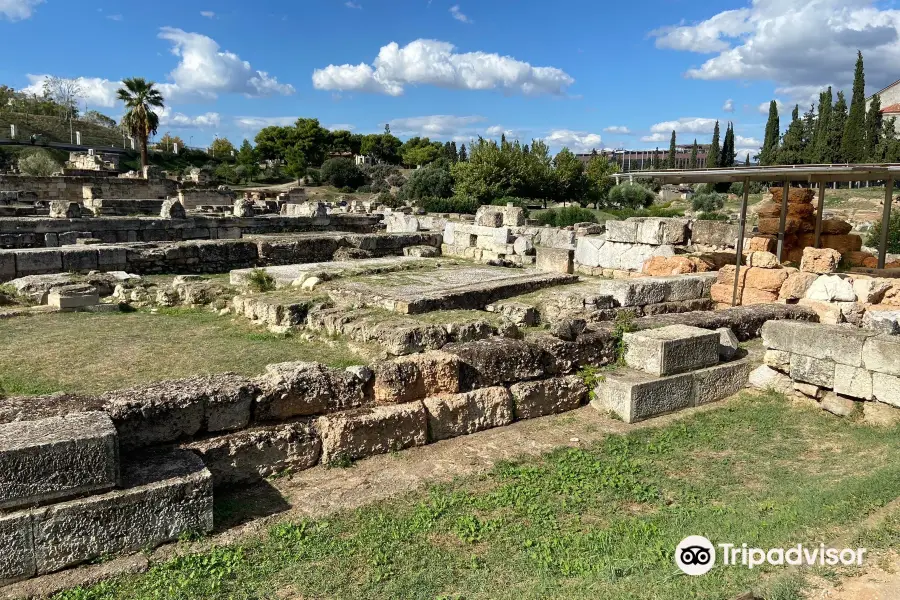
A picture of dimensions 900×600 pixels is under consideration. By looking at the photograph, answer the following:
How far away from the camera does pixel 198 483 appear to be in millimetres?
4168

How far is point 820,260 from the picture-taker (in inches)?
408

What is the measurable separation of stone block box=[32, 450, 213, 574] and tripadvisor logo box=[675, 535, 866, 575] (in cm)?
302

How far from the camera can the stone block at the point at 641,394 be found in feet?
21.7

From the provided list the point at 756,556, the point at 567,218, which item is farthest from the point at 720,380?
the point at 567,218

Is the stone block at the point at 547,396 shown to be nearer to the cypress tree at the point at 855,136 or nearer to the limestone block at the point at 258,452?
the limestone block at the point at 258,452

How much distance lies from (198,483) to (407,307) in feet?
18.5

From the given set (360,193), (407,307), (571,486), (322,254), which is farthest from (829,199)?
(571,486)

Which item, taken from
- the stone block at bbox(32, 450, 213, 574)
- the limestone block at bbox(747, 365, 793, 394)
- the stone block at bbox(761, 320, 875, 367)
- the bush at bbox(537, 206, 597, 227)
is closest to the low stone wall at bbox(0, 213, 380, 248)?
the bush at bbox(537, 206, 597, 227)

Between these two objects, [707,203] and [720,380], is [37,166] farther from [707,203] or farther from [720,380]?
[720,380]

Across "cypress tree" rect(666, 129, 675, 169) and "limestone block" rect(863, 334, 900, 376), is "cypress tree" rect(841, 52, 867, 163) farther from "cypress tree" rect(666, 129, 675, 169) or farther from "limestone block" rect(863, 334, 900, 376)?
"limestone block" rect(863, 334, 900, 376)

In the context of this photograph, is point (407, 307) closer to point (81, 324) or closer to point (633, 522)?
point (81, 324)

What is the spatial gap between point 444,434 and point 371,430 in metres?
0.80

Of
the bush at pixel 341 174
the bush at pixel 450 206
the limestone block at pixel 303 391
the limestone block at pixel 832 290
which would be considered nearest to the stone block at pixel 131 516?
the limestone block at pixel 303 391

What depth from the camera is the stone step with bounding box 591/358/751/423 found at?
6625 millimetres
